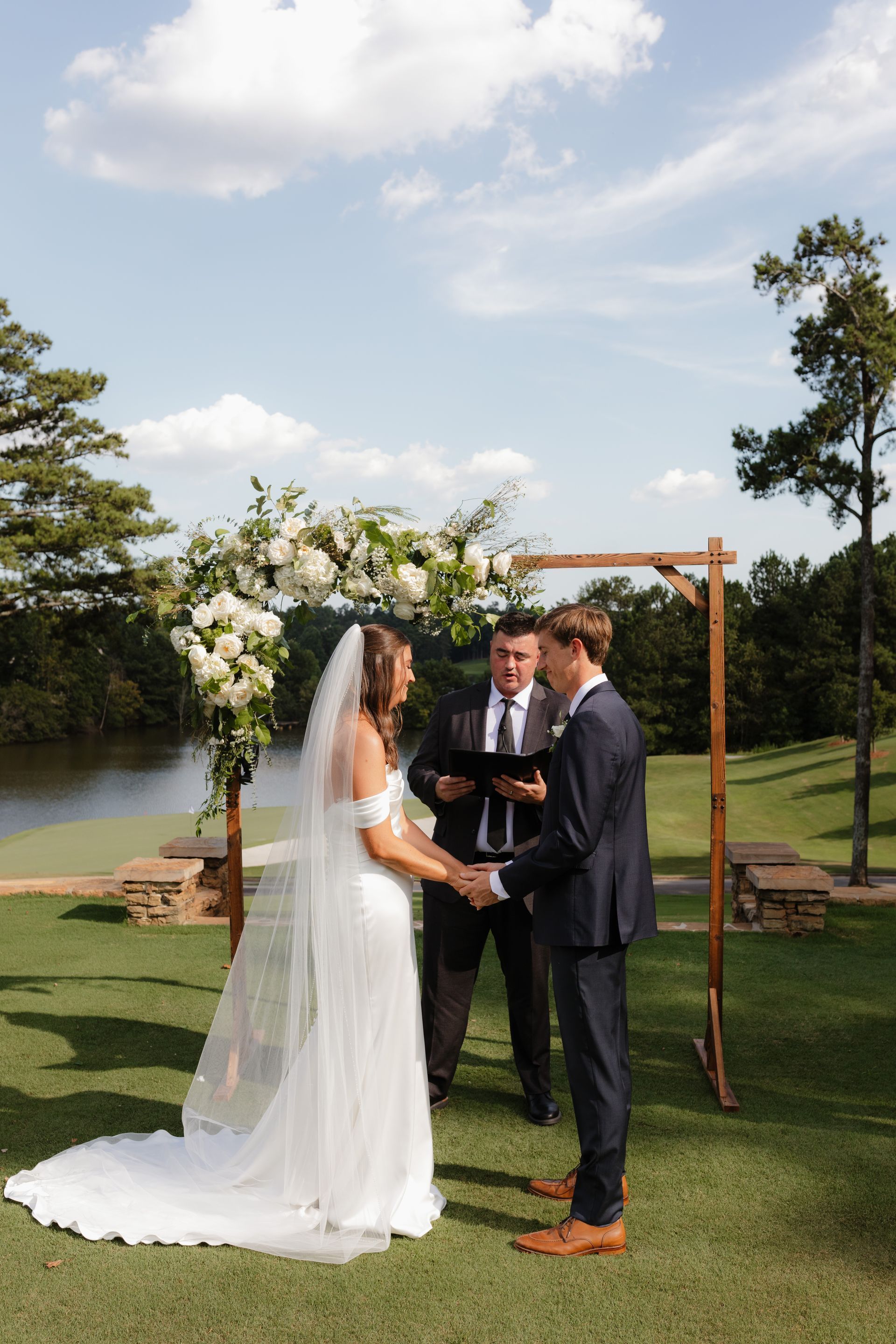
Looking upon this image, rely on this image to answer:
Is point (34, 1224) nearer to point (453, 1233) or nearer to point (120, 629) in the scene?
point (453, 1233)

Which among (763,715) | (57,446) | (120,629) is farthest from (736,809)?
(763,715)

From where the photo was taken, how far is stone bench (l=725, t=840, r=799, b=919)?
8531 millimetres

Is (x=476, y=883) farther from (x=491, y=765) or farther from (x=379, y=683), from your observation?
(x=379, y=683)

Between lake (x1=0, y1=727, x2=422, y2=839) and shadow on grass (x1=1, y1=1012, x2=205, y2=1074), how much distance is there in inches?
680

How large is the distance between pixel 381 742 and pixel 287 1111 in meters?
1.40

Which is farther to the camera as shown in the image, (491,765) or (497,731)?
(497,731)

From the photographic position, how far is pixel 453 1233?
11.8 ft

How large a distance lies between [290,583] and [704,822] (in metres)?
20.8

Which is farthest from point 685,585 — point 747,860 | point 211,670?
point 747,860

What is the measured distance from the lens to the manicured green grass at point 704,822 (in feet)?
53.8

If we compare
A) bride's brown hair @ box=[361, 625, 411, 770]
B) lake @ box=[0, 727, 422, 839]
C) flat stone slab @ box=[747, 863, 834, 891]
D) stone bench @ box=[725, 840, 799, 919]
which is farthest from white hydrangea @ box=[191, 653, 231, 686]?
lake @ box=[0, 727, 422, 839]

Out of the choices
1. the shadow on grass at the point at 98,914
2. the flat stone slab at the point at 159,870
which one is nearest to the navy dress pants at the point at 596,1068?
the flat stone slab at the point at 159,870

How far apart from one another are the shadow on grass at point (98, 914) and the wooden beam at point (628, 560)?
5589 millimetres

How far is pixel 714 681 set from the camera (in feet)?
15.8
